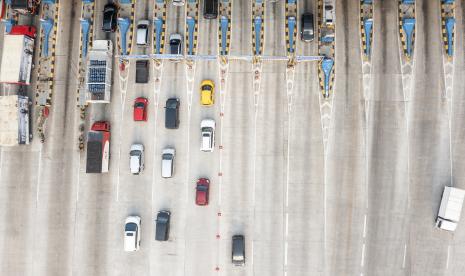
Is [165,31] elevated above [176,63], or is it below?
above

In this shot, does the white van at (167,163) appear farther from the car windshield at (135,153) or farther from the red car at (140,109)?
the red car at (140,109)

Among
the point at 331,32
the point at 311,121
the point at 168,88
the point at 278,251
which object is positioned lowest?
the point at 278,251

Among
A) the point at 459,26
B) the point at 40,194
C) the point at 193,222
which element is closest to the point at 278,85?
the point at 193,222

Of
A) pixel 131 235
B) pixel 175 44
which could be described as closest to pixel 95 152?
pixel 131 235

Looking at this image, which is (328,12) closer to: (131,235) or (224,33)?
(224,33)

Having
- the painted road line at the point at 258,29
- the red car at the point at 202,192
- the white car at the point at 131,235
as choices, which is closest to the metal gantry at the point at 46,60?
the white car at the point at 131,235

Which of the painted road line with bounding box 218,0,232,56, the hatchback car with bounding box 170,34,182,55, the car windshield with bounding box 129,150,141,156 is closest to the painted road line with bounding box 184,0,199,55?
the hatchback car with bounding box 170,34,182,55

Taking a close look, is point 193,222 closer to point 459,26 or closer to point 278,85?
point 278,85
